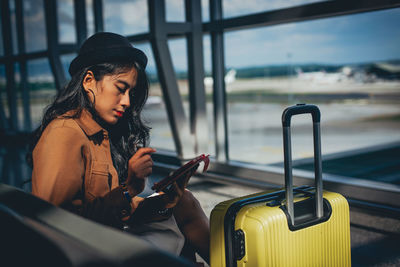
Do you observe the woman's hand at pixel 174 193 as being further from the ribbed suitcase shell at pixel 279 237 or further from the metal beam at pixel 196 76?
the metal beam at pixel 196 76

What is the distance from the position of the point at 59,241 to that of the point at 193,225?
1175 mm

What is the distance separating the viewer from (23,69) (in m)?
10.6

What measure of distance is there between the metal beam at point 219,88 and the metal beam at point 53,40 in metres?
3.71

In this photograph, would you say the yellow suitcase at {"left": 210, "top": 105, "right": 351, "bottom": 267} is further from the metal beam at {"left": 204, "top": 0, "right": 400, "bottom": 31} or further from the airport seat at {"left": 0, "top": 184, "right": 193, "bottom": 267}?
the metal beam at {"left": 204, "top": 0, "right": 400, "bottom": 31}

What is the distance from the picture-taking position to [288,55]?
9.30 m

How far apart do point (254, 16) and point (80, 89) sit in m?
3.48

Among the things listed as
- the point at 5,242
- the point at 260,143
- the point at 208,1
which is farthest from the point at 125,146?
the point at 260,143

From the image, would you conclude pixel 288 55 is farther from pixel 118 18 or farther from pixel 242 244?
pixel 242 244

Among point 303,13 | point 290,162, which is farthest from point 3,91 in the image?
point 290,162

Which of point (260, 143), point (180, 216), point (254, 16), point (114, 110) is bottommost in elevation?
A: point (260, 143)

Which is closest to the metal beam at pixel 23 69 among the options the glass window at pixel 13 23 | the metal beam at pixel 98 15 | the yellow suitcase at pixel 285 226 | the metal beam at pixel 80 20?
the glass window at pixel 13 23

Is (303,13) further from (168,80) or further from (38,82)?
(38,82)

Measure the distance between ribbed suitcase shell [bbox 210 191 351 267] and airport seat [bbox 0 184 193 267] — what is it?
0.81 meters

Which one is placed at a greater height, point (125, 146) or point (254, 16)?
point (254, 16)
